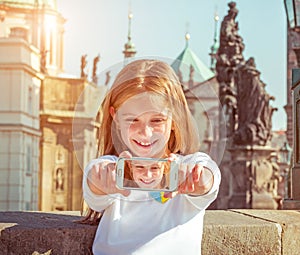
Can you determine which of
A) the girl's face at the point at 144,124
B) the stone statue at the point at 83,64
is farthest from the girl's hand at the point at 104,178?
the stone statue at the point at 83,64

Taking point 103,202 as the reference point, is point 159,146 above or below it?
above

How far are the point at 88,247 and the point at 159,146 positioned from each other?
0.83m

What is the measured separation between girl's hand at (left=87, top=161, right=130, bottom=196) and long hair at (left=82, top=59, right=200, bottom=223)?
16 cm

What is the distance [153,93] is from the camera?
2562mm

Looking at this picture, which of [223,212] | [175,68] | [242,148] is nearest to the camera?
[175,68]

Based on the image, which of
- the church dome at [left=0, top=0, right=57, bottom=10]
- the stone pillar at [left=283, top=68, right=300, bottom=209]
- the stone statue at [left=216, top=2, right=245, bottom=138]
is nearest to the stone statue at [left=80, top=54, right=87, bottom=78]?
the church dome at [left=0, top=0, right=57, bottom=10]

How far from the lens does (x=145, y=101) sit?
255cm

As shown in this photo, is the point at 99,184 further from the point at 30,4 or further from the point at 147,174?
the point at 30,4

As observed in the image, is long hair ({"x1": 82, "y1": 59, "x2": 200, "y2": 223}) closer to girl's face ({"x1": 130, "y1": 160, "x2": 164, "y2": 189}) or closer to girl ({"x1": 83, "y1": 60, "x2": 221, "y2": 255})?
girl ({"x1": 83, "y1": 60, "x2": 221, "y2": 255})

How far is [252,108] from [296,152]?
45.9 feet

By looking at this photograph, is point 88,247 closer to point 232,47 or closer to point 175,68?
point 175,68

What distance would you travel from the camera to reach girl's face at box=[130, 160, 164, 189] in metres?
2.43

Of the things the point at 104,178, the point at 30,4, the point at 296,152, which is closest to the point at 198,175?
the point at 104,178

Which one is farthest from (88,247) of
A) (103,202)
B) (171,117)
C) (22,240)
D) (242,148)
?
(242,148)
